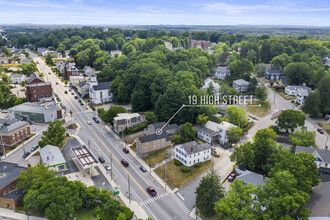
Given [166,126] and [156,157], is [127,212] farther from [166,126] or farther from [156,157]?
[166,126]

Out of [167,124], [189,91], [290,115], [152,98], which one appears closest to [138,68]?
[152,98]

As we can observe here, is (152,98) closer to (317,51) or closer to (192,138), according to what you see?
(192,138)

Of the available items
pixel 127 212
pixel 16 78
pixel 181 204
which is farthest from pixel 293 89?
pixel 16 78

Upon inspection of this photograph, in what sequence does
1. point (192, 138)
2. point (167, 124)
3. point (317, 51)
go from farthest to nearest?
point (317, 51) → point (167, 124) → point (192, 138)

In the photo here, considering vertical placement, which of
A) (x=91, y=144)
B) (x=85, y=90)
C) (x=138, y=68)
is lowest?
(x=91, y=144)

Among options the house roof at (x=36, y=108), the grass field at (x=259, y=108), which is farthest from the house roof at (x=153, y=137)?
the grass field at (x=259, y=108)

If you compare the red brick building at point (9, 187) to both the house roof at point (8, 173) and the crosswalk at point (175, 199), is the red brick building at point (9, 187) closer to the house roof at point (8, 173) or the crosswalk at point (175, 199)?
the house roof at point (8, 173)
